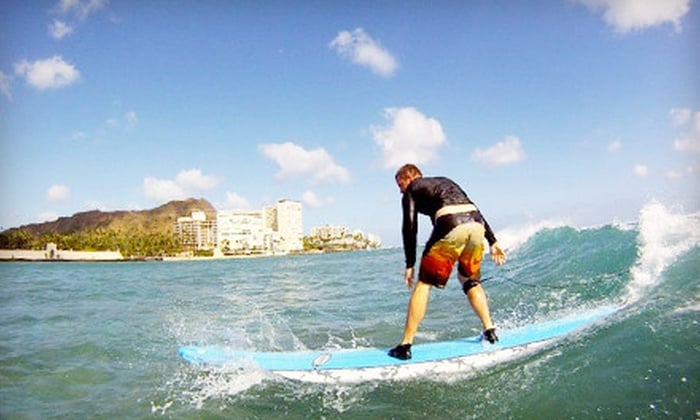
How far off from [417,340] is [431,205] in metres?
2.88

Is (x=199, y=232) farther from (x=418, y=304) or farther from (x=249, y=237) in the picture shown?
(x=418, y=304)

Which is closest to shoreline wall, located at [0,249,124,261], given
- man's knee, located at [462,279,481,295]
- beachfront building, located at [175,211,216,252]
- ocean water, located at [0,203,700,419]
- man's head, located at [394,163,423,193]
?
beachfront building, located at [175,211,216,252]

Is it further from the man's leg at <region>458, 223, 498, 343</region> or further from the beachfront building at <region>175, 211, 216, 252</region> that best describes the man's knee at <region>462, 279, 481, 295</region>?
the beachfront building at <region>175, 211, 216, 252</region>

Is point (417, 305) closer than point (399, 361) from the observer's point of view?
Yes

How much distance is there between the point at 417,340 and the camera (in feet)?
22.5

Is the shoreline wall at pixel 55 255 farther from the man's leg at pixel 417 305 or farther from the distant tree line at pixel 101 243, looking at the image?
the man's leg at pixel 417 305

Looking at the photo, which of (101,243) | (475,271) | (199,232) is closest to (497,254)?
(475,271)

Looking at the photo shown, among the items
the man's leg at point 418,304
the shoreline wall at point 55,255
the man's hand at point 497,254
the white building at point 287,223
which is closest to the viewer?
the man's leg at point 418,304

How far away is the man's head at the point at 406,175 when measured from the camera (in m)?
5.02

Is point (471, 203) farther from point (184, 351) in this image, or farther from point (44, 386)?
point (44, 386)

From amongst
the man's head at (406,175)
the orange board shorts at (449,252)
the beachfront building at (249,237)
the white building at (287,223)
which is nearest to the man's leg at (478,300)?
the orange board shorts at (449,252)

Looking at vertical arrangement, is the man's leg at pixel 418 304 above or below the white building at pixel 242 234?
below

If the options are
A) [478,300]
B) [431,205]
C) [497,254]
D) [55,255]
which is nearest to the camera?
[431,205]

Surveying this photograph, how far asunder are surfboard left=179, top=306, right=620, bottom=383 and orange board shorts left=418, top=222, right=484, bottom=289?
93 cm
